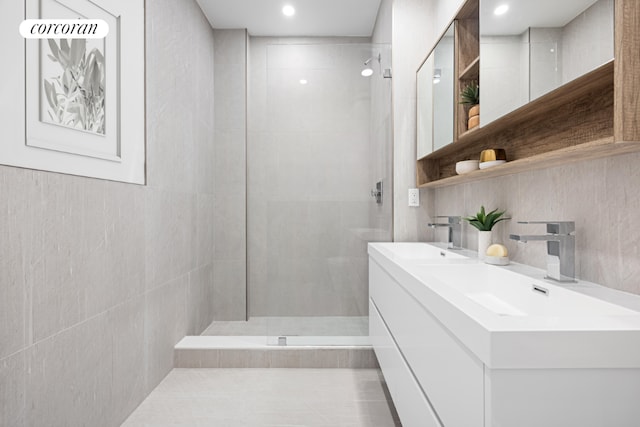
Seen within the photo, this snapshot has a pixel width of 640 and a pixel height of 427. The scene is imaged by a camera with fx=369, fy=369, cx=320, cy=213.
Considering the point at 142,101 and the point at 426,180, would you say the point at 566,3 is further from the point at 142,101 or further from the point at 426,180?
the point at 142,101

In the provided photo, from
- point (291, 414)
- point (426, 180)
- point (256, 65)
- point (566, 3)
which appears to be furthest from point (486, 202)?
point (256, 65)

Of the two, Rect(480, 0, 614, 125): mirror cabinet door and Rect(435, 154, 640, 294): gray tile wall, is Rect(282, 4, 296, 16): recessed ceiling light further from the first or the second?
Rect(435, 154, 640, 294): gray tile wall

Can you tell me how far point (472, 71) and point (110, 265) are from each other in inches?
75.9

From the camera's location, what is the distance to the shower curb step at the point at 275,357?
2.42 meters

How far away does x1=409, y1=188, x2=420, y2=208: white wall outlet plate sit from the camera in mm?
2533

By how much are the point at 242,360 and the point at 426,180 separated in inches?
67.9

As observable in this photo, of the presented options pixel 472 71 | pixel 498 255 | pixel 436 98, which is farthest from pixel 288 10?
pixel 498 255

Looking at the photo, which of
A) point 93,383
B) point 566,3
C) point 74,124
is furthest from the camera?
point 93,383

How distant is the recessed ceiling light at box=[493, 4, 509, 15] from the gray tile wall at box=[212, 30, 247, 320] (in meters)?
2.39

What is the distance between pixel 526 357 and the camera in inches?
26.0

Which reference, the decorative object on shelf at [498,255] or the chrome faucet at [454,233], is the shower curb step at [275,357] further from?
the decorative object on shelf at [498,255]

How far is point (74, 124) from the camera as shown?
144cm

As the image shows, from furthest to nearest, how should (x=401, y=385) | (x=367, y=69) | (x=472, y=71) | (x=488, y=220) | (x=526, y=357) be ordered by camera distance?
(x=367, y=69) < (x=472, y=71) < (x=488, y=220) < (x=401, y=385) < (x=526, y=357)

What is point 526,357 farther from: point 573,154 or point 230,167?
point 230,167
